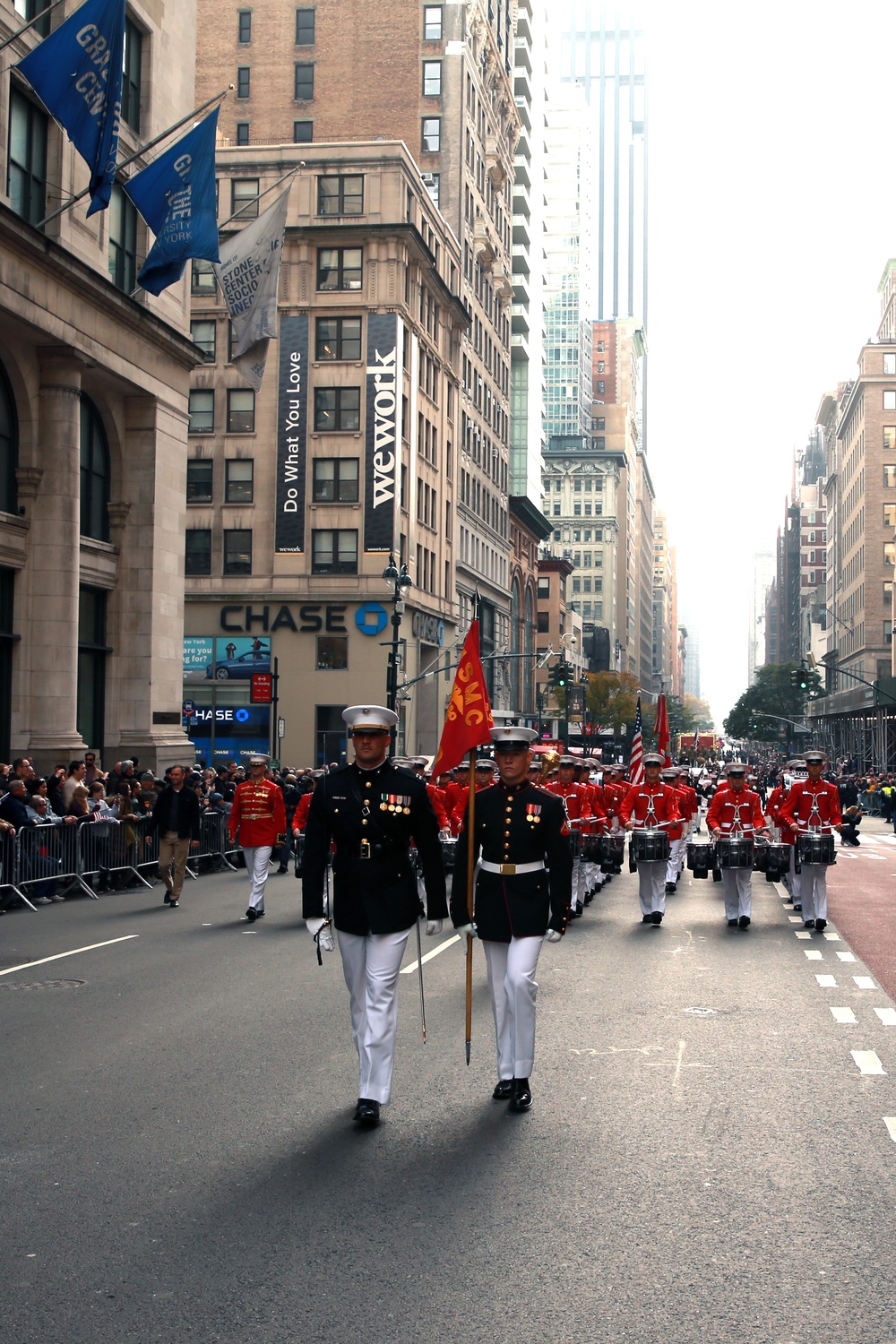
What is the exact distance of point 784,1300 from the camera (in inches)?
192

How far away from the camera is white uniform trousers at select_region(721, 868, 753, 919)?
53.7 feet

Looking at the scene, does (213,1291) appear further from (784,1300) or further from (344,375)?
(344,375)

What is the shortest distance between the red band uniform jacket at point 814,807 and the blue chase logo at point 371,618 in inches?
1582

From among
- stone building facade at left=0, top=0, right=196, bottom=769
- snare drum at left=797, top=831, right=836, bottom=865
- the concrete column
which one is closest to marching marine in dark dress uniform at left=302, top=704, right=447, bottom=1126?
snare drum at left=797, top=831, right=836, bottom=865

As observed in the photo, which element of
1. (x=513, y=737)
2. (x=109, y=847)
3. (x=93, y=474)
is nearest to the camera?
(x=513, y=737)

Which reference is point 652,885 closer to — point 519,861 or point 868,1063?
point 868,1063

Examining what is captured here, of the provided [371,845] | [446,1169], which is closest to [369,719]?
[371,845]

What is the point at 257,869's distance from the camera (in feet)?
55.3

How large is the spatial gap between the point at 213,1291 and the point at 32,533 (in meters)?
23.5

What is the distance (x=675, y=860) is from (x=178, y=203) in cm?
1330

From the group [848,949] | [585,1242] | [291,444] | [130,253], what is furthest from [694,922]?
[291,444]

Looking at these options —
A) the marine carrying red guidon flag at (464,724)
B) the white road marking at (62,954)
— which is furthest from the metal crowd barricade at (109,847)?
the marine carrying red guidon flag at (464,724)

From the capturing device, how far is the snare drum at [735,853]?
15.9 m

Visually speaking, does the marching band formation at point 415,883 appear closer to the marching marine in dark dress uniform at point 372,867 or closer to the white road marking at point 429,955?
the marching marine in dark dress uniform at point 372,867
